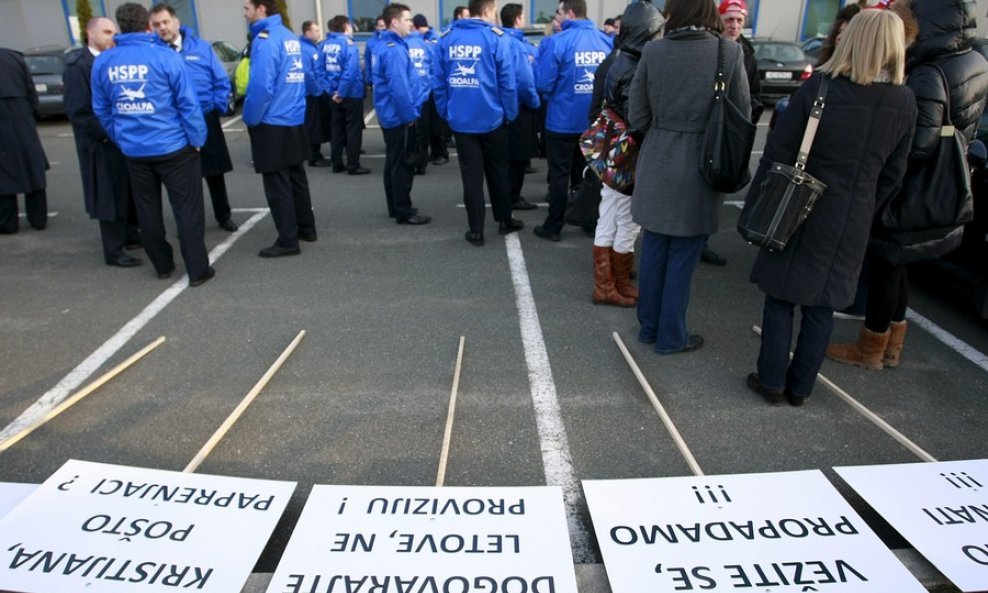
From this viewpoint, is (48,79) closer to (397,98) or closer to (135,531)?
(397,98)

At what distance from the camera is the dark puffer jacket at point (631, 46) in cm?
422

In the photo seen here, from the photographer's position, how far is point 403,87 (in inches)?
251

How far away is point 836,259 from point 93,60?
5324mm

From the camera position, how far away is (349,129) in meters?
9.04

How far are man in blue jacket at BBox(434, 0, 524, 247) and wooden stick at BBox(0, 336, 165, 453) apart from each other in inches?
113

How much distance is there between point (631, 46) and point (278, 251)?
336 cm

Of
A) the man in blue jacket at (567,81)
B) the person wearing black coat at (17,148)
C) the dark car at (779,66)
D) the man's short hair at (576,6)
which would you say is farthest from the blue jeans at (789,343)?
the dark car at (779,66)

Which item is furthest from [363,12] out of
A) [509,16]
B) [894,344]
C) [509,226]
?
[894,344]

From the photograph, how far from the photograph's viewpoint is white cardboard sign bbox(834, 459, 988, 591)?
7.24 feet

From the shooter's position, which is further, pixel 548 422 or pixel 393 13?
pixel 393 13

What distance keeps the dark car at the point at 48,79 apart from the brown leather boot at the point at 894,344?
47.6ft

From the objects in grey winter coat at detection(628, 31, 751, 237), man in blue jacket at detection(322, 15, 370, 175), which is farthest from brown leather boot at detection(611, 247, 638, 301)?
man in blue jacket at detection(322, 15, 370, 175)

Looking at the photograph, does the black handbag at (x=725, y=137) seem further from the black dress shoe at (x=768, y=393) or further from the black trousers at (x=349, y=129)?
the black trousers at (x=349, y=129)

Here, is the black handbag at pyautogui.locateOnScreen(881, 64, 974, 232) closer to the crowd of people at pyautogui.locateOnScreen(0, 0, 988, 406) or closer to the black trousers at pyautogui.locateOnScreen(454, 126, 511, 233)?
the crowd of people at pyautogui.locateOnScreen(0, 0, 988, 406)
